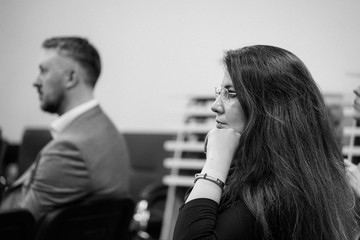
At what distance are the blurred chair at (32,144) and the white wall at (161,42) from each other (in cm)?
65

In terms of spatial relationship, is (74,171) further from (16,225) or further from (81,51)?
(81,51)

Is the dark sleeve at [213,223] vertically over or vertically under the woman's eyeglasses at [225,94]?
under

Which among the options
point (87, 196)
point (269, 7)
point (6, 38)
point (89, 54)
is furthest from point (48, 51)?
point (6, 38)

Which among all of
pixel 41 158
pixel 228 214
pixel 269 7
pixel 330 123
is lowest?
pixel 41 158

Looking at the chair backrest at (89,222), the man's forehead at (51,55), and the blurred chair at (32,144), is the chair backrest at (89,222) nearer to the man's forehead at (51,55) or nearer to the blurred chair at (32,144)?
the man's forehead at (51,55)

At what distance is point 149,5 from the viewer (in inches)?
148

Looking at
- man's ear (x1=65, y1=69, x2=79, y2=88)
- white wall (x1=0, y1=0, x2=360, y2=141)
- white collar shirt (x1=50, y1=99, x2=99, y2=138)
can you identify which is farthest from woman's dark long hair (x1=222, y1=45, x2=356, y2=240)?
man's ear (x1=65, y1=69, x2=79, y2=88)

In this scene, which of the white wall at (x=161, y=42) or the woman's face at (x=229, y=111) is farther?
the white wall at (x=161, y=42)

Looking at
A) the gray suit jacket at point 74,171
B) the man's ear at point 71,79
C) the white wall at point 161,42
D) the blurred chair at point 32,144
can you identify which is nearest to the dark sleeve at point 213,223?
the gray suit jacket at point 74,171

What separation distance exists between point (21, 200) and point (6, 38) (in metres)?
3.21

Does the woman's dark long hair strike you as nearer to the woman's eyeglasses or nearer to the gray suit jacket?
the woman's eyeglasses


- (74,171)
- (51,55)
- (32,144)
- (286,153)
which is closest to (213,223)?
(286,153)

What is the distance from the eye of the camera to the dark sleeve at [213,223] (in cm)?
106

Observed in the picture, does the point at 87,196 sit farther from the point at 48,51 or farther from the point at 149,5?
the point at 149,5
